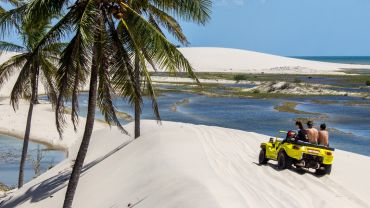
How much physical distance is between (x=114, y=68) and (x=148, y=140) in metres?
7.08

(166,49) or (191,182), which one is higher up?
(166,49)

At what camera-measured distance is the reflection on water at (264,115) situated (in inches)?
1223

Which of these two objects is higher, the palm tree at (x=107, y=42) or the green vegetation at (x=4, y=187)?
the palm tree at (x=107, y=42)

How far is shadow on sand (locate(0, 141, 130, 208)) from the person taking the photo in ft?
57.5

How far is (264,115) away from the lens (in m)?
41.2

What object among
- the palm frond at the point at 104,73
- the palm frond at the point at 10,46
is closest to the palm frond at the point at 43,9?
the palm frond at the point at 104,73

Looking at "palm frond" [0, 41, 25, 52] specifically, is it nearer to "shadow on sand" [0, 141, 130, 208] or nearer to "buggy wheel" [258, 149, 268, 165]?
"shadow on sand" [0, 141, 130, 208]

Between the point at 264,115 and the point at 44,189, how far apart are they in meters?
25.5

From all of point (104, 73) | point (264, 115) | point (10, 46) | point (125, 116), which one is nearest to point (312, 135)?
point (104, 73)

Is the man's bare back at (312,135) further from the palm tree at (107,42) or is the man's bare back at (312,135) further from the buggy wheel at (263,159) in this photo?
the palm tree at (107,42)

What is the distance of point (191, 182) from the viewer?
12.4 meters

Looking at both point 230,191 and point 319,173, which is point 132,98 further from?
point 319,173

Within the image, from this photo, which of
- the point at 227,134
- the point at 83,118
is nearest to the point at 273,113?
the point at 83,118

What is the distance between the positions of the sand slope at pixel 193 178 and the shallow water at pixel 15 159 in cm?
409
